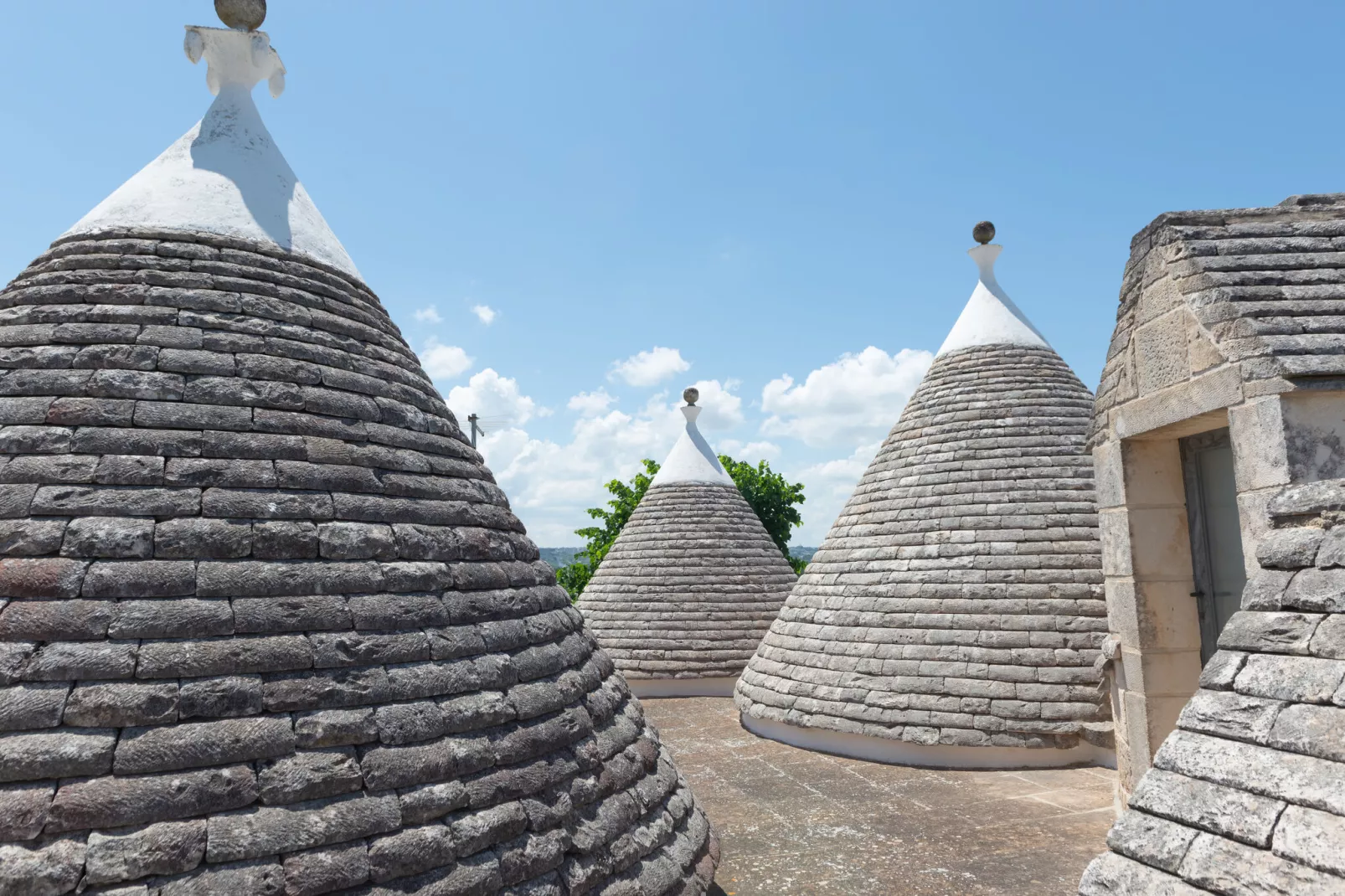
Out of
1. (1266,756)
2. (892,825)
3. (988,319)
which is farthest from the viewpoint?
(988,319)

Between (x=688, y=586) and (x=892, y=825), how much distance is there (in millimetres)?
8302

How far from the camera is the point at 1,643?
295 centimetres

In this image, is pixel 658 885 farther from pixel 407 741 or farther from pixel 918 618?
pixel 918 618

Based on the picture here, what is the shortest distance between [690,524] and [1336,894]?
13793 mm

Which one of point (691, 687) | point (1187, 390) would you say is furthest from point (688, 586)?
point (1187, 390)

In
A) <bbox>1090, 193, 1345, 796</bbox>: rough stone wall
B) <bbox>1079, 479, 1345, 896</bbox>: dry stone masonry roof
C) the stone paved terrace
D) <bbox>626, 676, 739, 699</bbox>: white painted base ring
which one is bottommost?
the stone paved terrace

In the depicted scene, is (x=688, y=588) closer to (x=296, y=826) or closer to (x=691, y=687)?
(x=691, y=687)

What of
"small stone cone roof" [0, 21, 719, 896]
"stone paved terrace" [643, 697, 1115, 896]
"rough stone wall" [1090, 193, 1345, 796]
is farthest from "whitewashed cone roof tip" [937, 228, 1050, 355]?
"small stone cone roof" [0, 21, 719, 896]

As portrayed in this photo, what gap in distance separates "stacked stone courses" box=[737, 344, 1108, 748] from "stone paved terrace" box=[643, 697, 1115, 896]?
56 centimetres

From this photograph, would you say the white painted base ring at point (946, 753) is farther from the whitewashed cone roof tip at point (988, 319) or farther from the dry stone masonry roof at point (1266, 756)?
the dry stone masonry roof at point (1266, 756)

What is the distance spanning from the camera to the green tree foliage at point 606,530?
2755cm

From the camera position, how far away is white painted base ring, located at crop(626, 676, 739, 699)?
14062 mm

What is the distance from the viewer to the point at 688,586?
49.1 ft

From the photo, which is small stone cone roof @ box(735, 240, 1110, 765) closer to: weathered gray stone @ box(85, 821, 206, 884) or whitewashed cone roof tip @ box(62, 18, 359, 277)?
whitewashed cone roof tip @ box(62, 18, 359, 277)
